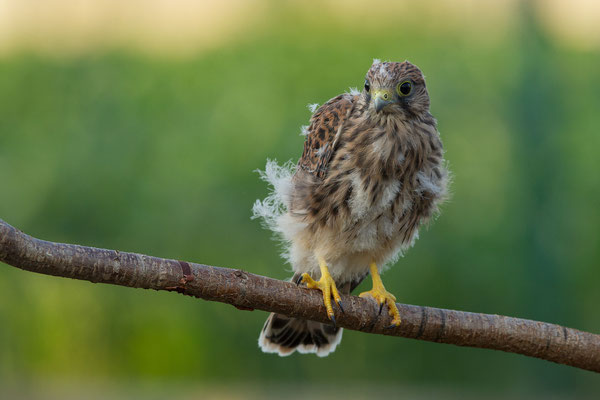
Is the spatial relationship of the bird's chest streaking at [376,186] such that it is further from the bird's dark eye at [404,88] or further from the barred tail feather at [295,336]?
the barred tail feather at [295,336]

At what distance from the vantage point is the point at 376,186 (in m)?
2.57

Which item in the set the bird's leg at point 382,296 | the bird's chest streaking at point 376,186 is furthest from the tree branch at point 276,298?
the bird's chest streaking at point 376,186

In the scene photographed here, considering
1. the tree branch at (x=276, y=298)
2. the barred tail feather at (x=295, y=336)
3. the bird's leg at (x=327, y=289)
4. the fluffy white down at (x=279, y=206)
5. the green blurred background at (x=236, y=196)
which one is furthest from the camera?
the green blurred background at (x=236, y=196)

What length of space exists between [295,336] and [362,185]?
74cm

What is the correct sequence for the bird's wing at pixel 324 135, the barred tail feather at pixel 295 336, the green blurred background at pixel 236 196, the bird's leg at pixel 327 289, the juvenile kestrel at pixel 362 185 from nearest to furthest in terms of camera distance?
the bird's leg at pixel 327 289 → the juvenile kestrel at pixel 362 185 → the bird's wing at pixel 324 135 → the barred tail feather at pixel 295 336 → the green blurred background at pixel 236 196

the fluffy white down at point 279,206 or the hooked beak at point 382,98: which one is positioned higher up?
the hooked beak at point 382,98

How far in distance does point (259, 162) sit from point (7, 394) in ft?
7.35

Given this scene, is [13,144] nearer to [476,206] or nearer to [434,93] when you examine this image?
[434,93]

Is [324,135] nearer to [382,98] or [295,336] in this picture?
[382,98]

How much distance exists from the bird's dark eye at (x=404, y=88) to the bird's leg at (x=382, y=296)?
2.30 ft

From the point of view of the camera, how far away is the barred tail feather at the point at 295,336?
294 centimetres

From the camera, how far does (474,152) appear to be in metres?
4.88

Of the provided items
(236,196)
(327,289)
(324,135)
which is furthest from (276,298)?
(236,196)

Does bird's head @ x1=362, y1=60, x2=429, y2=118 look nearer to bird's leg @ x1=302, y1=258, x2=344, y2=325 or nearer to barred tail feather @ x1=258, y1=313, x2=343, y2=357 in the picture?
bird's leg @ x1=302, y1=258, x2=344, y2=325
